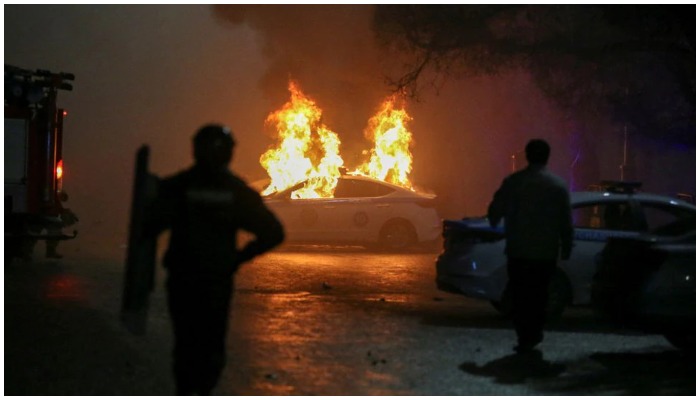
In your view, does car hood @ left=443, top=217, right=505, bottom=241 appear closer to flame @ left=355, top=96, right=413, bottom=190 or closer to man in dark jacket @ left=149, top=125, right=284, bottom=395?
man in dark jacket @ left=149, top=125, right=284, bottom=395

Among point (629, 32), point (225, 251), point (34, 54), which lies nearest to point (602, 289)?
Answer: point (225, 251)

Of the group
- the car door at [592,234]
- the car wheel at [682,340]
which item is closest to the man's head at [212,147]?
the car wheel at [682,340]

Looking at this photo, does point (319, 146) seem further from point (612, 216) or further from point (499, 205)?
point (499, 205)

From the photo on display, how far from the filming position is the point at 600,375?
8742 mm

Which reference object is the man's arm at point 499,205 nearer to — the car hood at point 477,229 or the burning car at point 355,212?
the car hood at point 477,229

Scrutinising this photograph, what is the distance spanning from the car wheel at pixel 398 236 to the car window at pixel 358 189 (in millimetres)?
641

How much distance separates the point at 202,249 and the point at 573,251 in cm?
653

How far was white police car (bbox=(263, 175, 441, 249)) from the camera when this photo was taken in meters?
20.9

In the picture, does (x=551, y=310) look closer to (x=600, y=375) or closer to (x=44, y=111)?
(x=600, y=375)

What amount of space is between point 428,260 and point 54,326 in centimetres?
976

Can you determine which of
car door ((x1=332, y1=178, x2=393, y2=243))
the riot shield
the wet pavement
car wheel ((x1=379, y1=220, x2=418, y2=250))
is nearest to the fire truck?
the wet pavement

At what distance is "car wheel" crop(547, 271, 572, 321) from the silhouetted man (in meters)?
1.88

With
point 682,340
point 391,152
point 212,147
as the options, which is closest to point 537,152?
point 682,340

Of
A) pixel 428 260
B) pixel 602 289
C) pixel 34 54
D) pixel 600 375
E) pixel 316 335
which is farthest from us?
pixel 34 54
